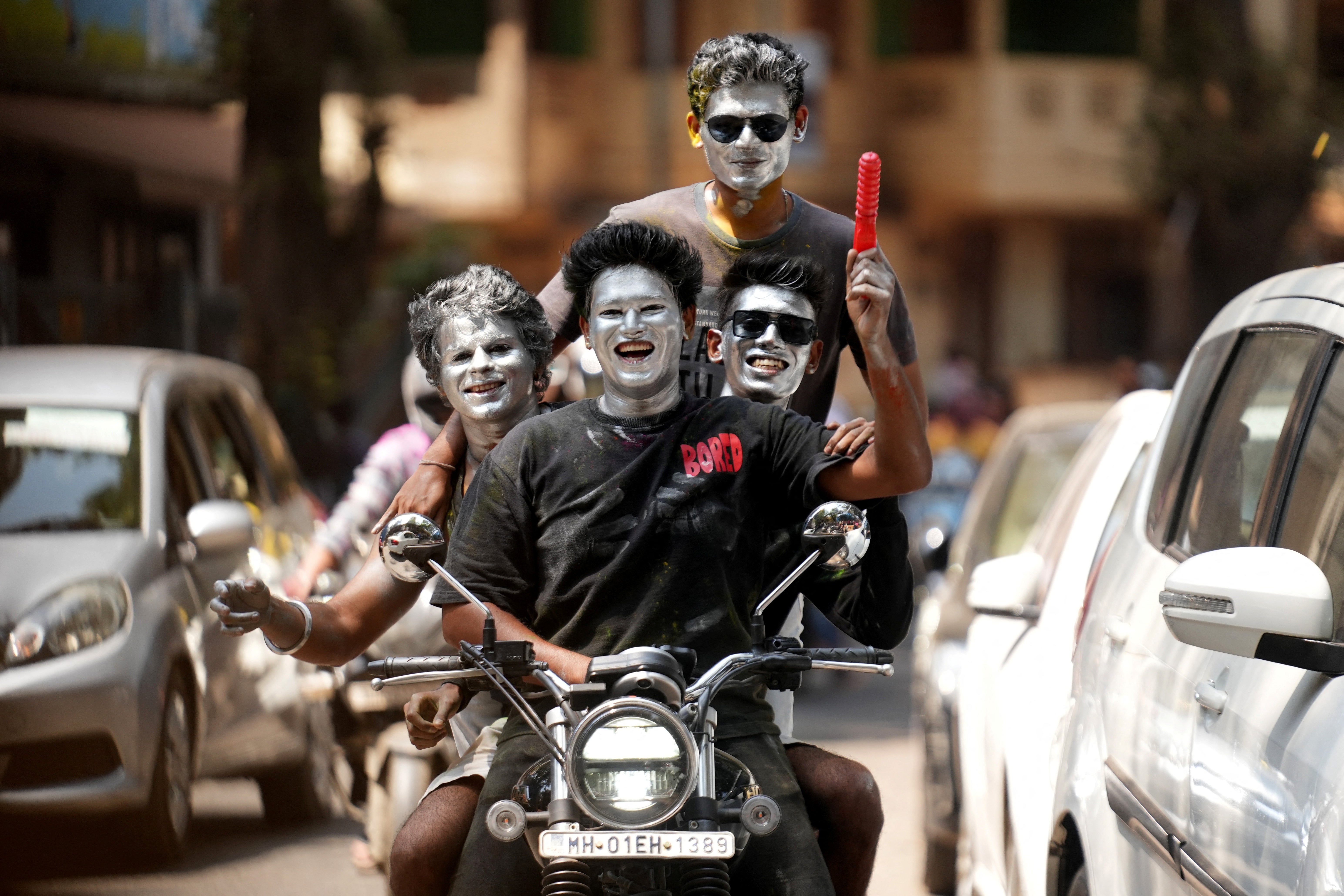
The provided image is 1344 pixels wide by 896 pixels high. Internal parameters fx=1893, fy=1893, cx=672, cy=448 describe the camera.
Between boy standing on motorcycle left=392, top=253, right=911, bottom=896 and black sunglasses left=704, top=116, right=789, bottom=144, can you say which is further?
black sunglasses left=704, top=116, right=789, bottom=144

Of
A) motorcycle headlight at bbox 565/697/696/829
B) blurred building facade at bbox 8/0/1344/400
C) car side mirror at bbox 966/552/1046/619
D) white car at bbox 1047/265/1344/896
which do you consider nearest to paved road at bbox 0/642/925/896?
car side mirror at bbox 966/552/1046/619

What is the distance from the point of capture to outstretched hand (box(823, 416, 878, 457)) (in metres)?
3.40

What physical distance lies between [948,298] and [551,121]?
225 inches

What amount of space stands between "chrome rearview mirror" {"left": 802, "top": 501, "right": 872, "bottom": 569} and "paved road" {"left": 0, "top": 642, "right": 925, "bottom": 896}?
313cm

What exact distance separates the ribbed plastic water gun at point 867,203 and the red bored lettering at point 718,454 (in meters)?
0.43

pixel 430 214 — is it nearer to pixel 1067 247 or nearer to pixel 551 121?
pixel 551 121

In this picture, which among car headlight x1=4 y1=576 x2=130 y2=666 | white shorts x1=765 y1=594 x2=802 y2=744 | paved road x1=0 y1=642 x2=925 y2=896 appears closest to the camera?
white shorts x1=765 y1=594 x2=802 y2=744

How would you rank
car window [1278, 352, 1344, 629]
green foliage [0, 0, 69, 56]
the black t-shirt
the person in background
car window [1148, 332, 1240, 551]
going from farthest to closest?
1. green foliage [0, 0, 69, 56]
2. the person in background
3. car window [1148, 332, 1240, 551]
4. the black t-shirt
5. car window [1278, 352, 1344, 629]

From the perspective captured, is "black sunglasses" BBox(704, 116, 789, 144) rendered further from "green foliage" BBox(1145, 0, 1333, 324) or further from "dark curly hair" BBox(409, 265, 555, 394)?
"green foliage" BBox(1145, 0, 1333, 324)

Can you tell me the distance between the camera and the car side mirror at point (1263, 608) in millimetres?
2748

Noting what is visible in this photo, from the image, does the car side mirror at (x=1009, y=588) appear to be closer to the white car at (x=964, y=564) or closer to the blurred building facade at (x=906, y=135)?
the white car at (x=964, y=564)

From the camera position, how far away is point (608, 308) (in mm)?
3412

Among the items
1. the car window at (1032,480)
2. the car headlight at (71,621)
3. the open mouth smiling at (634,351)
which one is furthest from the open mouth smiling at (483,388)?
the car window at (1032,480)

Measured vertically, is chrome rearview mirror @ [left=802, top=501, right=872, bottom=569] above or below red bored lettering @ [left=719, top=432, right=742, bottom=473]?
below
